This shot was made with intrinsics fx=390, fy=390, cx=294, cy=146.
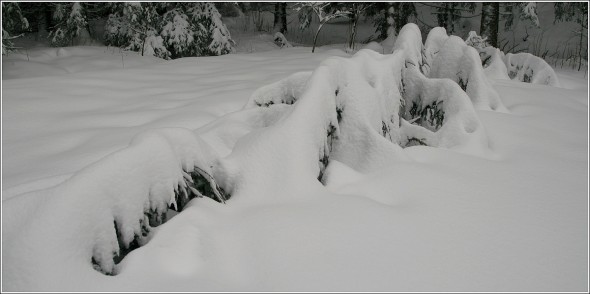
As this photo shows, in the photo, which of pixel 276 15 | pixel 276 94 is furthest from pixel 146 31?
pixel 276 15

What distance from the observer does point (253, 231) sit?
1796mm

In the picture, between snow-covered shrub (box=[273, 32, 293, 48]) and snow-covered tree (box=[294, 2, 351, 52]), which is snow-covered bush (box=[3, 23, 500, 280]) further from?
snow-covered shrub (box=[273, 32, 293, 48])

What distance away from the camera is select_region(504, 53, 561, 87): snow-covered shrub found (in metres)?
5.27

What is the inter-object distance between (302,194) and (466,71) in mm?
2556

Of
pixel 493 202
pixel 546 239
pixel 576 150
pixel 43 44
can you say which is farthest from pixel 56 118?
pixel 43 44

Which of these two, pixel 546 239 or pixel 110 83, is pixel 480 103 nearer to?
pixel 546 239

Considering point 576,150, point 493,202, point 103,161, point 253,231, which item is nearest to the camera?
point 103,161

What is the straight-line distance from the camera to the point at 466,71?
378 centimetres

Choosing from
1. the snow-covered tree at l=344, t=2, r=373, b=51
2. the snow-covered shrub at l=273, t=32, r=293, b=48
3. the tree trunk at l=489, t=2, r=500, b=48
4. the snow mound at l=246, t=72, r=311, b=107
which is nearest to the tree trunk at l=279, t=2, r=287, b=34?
the snow-covered shrub at l=273, t=32, r=293, b=48

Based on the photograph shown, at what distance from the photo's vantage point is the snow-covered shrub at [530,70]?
527 cm

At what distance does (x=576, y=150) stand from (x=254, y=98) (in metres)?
2.44

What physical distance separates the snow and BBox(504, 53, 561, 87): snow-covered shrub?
2.13 metres

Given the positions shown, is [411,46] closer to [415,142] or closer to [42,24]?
[415,142]

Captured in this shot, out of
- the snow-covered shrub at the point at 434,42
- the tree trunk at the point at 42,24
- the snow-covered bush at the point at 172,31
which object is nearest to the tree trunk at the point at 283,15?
the snow-covered bush at the point at 172,31
